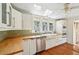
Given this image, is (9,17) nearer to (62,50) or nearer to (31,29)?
(31,29)

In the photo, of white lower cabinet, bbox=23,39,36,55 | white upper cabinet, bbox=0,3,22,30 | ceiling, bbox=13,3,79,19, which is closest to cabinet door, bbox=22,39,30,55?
white lower cabinet, bbox=23,39,36,55

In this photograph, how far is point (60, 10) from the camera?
5.49 feet

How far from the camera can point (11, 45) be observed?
5.41ft

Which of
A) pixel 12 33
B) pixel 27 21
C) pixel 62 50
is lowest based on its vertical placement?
pixel 62 50

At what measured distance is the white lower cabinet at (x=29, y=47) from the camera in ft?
5.46

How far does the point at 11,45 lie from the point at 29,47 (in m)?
0.24

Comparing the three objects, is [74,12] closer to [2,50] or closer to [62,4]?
[62,4]

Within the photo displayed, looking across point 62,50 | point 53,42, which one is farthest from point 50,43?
point 62,50

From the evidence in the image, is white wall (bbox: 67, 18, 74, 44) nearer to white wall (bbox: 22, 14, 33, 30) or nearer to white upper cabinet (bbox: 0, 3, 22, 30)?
white wall (bbox: 22, 14, 33, 30)

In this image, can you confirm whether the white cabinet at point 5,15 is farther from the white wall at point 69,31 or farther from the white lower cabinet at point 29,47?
the white wall at point 69,31

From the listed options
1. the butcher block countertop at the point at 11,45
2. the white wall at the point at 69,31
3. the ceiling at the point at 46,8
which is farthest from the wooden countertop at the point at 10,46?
the white wall at the point at 69,31

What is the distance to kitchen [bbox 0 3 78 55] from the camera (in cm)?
163
